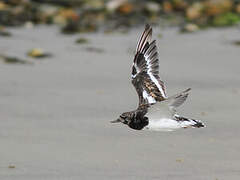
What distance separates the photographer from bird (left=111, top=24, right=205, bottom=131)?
5035 mm

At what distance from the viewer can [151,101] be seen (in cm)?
554

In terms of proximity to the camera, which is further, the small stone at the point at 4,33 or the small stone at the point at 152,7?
the small stone at the point at 152,7

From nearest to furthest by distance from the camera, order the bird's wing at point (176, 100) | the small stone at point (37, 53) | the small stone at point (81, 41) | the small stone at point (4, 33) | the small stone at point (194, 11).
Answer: the bird's wing at point (176, 100)
the small stone at point (37, 53)
the small stone at point (81, 41)
the small stone at point (4, 33)
the small stone at point (194, 11)

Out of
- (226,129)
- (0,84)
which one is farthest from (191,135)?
(0,84)

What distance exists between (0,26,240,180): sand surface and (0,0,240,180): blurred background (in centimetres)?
1

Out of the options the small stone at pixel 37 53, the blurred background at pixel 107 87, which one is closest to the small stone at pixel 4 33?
the blurred background at pixel 107 87

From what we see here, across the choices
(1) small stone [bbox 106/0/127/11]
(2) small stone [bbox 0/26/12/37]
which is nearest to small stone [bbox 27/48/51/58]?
(2) small stone [bbox 0/26/12/37]

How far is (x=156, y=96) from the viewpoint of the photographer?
564cm

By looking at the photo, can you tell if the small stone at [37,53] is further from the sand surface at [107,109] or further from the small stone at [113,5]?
the small stone at [113,5]

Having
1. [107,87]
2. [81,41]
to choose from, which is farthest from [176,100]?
[81,41]

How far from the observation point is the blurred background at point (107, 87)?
16.9 feet

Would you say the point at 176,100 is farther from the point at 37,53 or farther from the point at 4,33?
the point at 4,33

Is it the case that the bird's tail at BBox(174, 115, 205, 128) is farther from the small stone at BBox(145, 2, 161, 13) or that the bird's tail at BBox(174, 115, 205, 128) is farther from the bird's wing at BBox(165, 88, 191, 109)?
the small stone at BBox(145, 2, 161, 13)

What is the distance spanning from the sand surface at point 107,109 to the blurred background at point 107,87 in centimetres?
1
